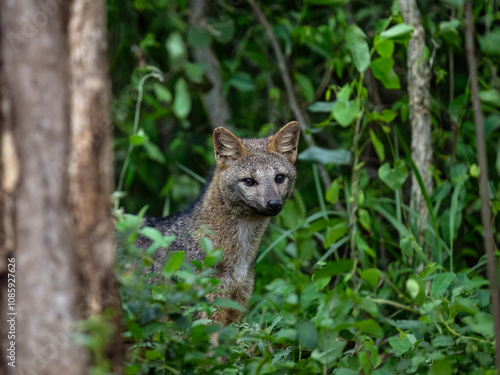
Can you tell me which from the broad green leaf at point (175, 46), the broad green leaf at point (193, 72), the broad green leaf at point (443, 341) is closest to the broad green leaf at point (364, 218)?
the broad green leaf at point (443, 341)

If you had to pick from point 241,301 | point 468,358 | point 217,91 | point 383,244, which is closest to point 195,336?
point 468,358

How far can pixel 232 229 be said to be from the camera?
5199 mm

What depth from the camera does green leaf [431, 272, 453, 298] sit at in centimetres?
410

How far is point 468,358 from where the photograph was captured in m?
3.49

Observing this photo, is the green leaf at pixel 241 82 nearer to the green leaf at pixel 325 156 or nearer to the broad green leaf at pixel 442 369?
the green leaf at pixel 325 156

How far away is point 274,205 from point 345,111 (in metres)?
0.93

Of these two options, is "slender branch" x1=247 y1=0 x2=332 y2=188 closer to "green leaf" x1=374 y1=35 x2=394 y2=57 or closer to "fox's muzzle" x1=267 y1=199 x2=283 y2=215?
"fox's muzzle" x1=267 y1=199 x2=283 y2=215

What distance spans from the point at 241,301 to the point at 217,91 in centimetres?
349

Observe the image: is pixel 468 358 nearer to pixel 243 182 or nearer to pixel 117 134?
pixel 243 182

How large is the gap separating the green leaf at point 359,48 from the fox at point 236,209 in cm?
91

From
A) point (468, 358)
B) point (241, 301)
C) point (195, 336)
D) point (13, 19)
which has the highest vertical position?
point (13, 19)

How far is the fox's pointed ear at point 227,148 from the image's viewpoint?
5516 mm

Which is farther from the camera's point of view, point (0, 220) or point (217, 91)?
point (217, 91)

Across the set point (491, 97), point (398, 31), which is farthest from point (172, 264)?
point (491, 97)
